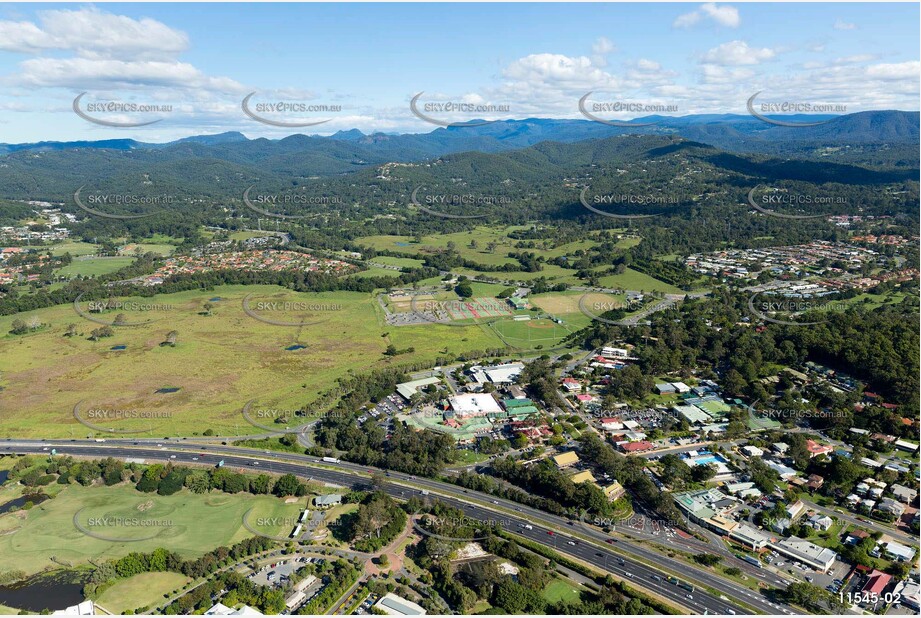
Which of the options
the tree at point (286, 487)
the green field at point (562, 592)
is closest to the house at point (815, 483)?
the green field at point (562, 592)

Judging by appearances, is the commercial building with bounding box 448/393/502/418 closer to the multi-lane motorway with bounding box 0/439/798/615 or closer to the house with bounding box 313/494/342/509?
the multi-lane motorway with bounding box 0/439/798/615

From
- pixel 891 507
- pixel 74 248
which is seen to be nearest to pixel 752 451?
pixel 891 507

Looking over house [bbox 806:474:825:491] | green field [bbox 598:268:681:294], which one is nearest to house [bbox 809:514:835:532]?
house [bbox 806:474:825:491]

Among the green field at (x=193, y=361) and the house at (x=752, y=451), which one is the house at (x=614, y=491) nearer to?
the house at (x=752, y=451)

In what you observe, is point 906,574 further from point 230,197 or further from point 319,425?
point 230,197

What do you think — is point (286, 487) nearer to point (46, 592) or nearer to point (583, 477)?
point (46, 592)
